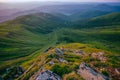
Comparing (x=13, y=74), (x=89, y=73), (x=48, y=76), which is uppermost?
(x=48, y=76)

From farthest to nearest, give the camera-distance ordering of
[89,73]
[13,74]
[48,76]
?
[13,74] < [89,73] < [48,76]

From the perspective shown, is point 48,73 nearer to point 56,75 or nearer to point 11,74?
point 56,75

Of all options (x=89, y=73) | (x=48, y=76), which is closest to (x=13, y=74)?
(x=48, y=76)

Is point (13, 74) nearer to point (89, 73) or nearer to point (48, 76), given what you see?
point (48, 76)

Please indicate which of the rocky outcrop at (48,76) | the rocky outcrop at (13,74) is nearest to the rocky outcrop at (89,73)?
the rocky outcrop at (48,76)

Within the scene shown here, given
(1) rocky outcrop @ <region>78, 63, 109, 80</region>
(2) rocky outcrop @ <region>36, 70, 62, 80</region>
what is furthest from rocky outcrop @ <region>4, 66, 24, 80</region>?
(1) rocky outcrop @ <region>78, 63, 109, 80</region>

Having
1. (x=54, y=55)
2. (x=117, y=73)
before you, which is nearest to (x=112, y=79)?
(x=117, y=73)

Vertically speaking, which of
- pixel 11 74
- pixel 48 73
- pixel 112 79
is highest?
pixel 48 73

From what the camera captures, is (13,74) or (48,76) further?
(13,74)
